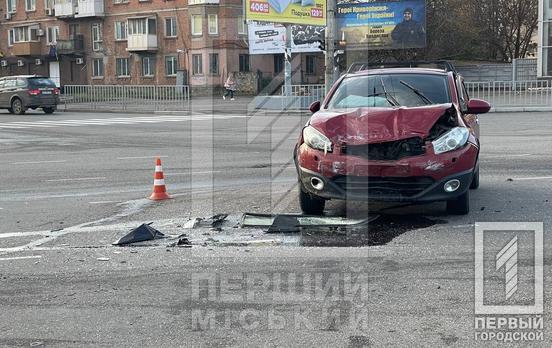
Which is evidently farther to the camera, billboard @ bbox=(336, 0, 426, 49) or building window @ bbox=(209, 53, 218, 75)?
building window @ bbox=(209, 53, 218, 75)

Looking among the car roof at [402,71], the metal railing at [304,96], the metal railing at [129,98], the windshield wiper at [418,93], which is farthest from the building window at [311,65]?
the windshield wiper at [418,93]

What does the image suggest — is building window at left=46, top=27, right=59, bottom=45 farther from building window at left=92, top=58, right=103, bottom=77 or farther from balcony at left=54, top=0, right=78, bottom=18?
building window at left=92, top=58, right=103, bottom=77

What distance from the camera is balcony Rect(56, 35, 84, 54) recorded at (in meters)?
61.4

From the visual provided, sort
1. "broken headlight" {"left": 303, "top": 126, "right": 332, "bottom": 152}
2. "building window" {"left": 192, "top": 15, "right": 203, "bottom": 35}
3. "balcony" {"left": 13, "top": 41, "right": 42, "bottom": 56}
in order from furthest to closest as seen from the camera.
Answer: "balcony" {"left": 13, "top": 41, "right": 42, "bottom": 56}
"building window" {"left": 192, "top": 15, "right": 203, "bottom": 35}
"broken headlight" {"left": 303, "top": 126, "right": 332, "bottom": 152}

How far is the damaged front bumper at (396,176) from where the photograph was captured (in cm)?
714

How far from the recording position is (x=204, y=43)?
5506 centimetres

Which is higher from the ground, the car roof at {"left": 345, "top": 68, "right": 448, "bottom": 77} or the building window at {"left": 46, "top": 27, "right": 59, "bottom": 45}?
the building window at {"left": 46, "top": 27, "right": 59, "bottom": 45}

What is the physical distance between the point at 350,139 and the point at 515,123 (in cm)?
1732

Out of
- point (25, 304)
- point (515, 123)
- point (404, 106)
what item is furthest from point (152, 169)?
point (515, 123)

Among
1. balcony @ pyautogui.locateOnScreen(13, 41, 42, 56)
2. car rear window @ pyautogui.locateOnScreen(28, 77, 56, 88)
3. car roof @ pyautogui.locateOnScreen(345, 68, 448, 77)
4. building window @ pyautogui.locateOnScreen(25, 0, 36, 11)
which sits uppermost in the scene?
building window @ pyautogui.locateOnScreen(25, 0, 36, 11)

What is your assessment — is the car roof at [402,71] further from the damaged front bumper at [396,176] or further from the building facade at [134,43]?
the building facade at [134,43]

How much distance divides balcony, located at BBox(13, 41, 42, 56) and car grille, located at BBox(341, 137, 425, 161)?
6213 centimetres

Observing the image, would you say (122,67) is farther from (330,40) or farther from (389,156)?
(389,156)

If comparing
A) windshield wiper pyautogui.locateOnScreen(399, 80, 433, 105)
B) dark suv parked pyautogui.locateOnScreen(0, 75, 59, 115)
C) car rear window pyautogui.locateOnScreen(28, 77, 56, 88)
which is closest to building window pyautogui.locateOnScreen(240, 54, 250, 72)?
dark suv parked pyautogui.locateOnScreen(0, 75, 59, 115)
